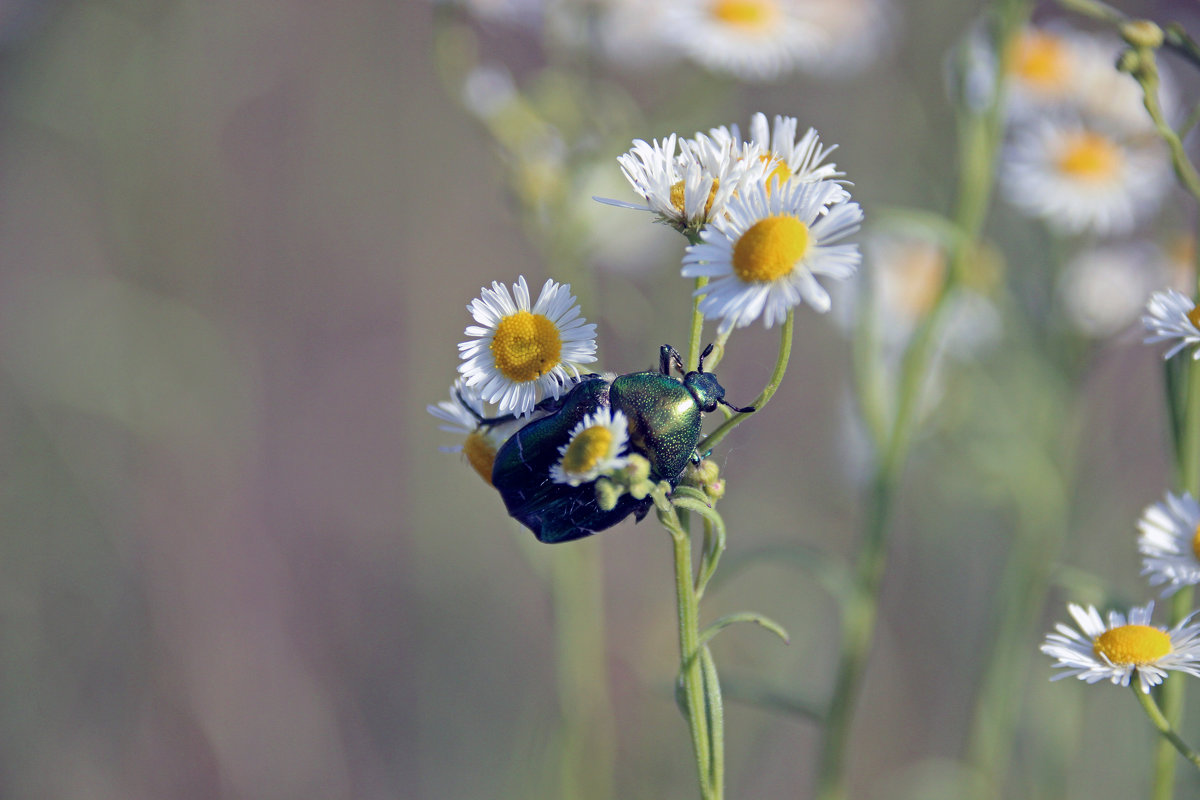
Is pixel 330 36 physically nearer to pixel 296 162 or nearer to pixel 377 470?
pixel 296 162

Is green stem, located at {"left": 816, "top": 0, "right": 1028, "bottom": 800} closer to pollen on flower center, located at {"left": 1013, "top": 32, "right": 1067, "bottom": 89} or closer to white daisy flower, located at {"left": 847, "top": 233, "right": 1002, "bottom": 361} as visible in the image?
white daisy flower, located at {"left": 847, "top": 233, "right": 1002, "bottom": 361}

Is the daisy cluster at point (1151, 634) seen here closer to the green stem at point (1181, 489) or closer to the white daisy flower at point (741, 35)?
the green stem at point (1181, 489)

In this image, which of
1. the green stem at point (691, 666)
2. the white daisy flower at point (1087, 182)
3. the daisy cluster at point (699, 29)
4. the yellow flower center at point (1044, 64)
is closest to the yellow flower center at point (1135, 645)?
the green stem at point (691, 666)

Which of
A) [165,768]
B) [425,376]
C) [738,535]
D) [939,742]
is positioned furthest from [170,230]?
[939,742]

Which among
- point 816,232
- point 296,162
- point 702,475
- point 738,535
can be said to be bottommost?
point 702,475

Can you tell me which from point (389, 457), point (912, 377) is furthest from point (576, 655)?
point (389, 457)
